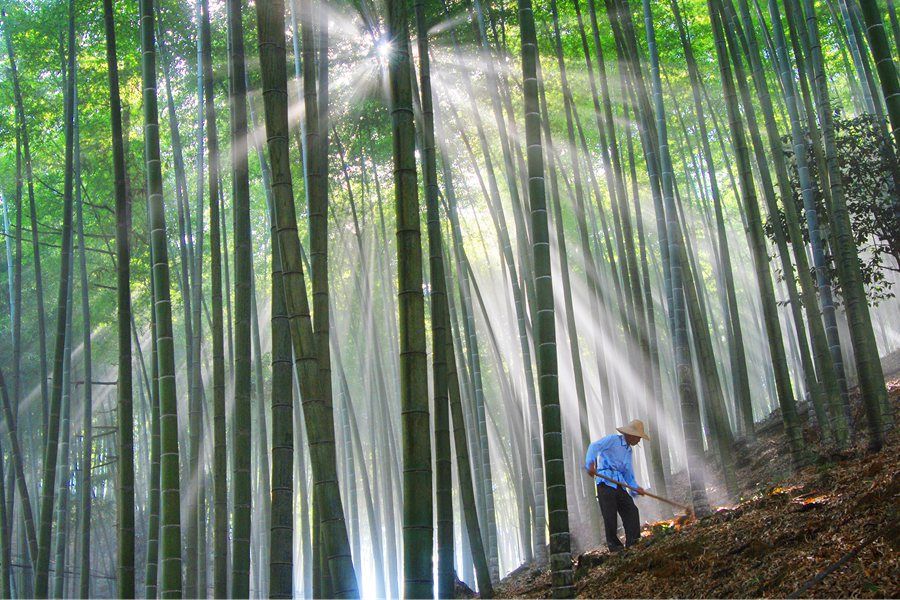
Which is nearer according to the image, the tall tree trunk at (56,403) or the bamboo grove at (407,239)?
the bamboo grove at (407,239)

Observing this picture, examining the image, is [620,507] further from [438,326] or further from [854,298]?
[438,326]

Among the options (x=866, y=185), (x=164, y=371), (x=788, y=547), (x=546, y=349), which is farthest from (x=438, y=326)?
(x=866, y=185)

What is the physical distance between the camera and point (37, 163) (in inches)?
407

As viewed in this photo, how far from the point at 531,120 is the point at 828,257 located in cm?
457

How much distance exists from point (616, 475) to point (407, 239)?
9.13 ft

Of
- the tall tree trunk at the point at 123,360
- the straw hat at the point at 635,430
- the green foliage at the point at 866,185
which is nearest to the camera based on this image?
the tall tree trunk at the point at 123,360

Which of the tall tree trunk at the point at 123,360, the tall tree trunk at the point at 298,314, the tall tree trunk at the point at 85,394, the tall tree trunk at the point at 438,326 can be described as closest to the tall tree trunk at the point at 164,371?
the tall tree trunk at the point at 123,360

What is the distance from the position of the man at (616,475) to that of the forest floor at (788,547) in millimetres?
230

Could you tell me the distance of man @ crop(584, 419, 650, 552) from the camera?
507 centimetres

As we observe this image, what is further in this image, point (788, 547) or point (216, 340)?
point (216, 340)

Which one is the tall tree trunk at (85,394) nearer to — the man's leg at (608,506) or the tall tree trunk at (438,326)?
the tall tree trunk at (438,326)

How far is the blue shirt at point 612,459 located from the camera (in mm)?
5125

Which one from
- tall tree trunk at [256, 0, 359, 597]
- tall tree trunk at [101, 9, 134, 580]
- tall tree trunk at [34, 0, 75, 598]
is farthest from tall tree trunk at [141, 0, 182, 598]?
tall tree trunk at [34, 0, 75, 598]

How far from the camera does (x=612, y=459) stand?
5.14 metres
